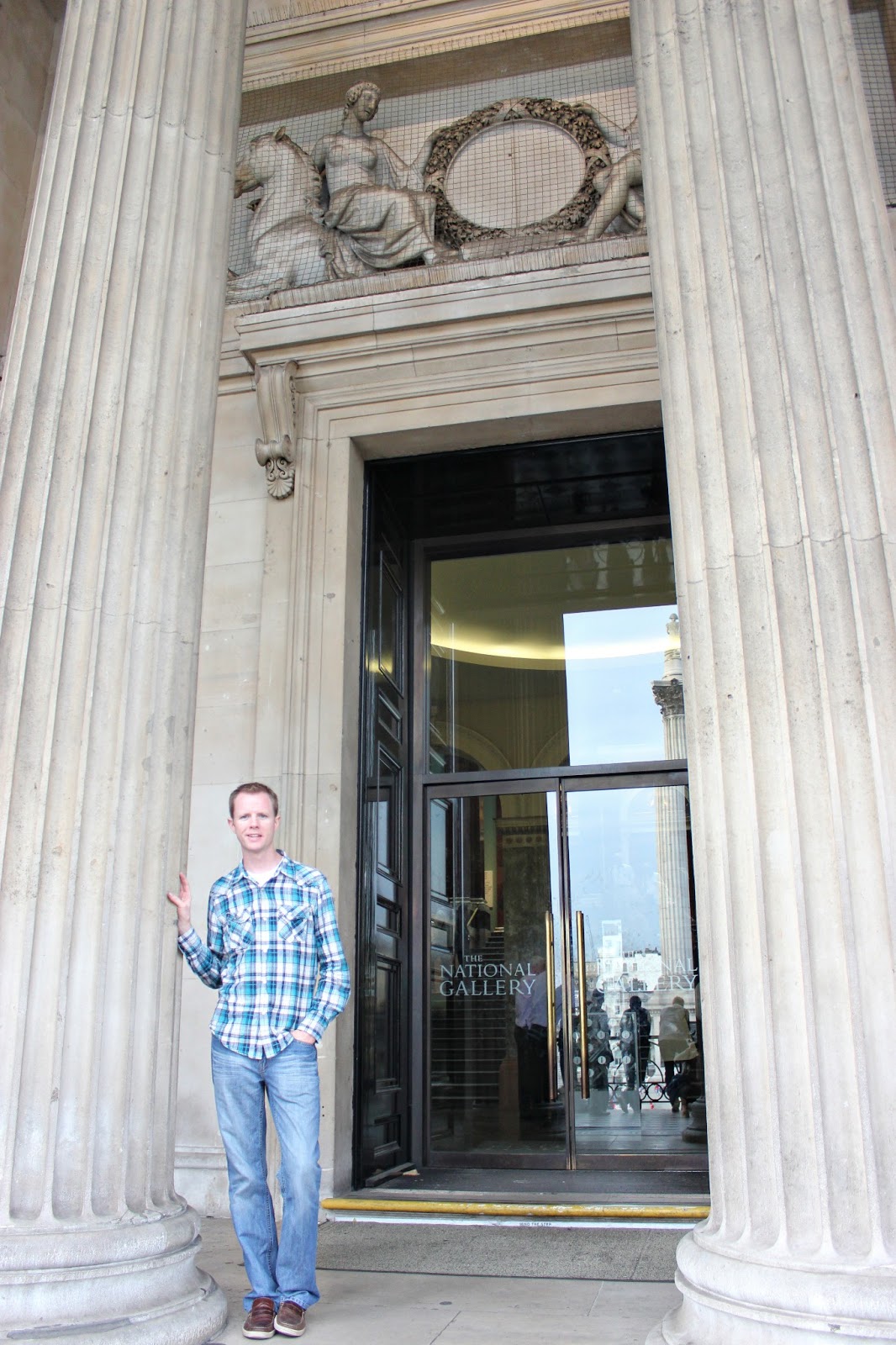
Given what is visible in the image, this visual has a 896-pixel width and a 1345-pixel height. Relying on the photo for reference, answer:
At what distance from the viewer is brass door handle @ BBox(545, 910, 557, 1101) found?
25.2 ft

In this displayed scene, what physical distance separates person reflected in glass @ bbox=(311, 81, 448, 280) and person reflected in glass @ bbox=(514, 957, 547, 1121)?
5.25 m

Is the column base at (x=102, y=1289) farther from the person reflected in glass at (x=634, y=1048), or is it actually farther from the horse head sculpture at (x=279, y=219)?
the horse head sculpture at (x=279, y=219)

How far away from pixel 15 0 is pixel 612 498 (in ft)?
21.3

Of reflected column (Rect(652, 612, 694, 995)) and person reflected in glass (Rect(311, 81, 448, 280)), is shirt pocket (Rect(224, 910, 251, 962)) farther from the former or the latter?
person reflected in glass (Rect(311, 81, 448, 280))

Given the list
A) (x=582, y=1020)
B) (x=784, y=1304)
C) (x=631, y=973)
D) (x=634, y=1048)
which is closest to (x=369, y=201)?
(x=631, y=973)

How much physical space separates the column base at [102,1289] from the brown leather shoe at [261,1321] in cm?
12

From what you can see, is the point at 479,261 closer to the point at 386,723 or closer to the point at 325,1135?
the point at 386,723

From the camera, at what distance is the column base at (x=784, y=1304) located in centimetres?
284

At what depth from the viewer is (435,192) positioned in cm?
847

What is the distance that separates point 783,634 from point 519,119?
21.6ft

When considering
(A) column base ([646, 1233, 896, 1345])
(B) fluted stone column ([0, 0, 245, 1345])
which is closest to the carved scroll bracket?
(B) fluted stone column ([0, 0, 245, 1345])

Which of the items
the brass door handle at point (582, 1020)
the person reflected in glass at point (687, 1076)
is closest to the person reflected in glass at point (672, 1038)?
the person reflected in glass at point (687, 1076)

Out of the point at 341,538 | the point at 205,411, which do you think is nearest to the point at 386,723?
the point at 341,538

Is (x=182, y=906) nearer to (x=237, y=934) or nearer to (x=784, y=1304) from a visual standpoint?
(x=237, y=934)
